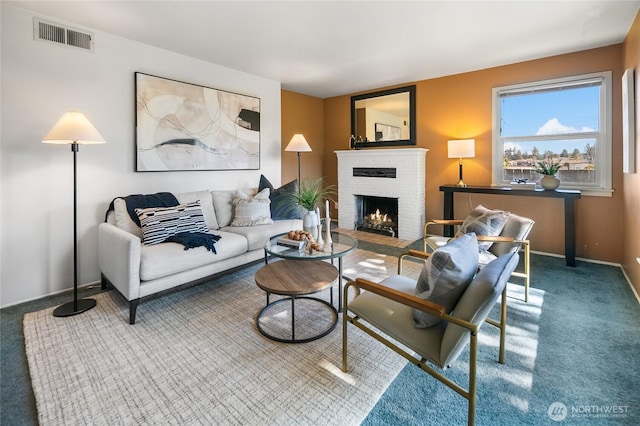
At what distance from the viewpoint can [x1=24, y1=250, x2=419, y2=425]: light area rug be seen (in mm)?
1529

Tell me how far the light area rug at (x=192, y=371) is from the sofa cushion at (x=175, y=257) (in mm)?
357

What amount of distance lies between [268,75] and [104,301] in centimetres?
357

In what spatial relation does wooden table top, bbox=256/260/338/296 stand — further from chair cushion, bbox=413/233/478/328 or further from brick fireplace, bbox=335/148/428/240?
brick fireplace, bbox=335/148/428/240

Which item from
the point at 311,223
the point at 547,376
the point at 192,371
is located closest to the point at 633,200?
the point at 547,376

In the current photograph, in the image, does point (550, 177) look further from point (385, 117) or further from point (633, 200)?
point (385, 117)

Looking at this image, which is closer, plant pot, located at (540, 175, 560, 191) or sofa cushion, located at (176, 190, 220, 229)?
sofa cushion, located at (176, 190, 220, 229)

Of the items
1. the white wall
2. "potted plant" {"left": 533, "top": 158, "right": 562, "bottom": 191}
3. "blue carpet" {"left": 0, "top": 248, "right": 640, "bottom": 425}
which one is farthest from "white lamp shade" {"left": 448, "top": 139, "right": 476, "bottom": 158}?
the white wall

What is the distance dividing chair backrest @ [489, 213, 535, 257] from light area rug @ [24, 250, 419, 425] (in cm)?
164

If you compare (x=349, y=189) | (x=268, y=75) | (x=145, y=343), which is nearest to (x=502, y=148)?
(x=349, y=189)

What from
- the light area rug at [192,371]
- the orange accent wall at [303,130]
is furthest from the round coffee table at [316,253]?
the orange accent wall at [303,130]

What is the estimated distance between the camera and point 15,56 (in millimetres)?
2637

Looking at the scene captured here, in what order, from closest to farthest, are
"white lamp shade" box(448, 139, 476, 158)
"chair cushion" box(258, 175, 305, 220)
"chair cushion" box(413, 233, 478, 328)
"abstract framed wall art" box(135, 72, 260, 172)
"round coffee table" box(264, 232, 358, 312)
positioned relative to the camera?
"chair cushion" box(413, 233, 478, 328) → "round coffee table" box(264, 232, 358, 312) → "abstract framed wall art" box(135, 72, 260, 172) → "chair cushion" box(258, 175, 305, 220) → "white lamp shade" box(448, 139, 476, 158)

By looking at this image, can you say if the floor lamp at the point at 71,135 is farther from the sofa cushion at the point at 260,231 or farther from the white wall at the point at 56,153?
the sofa cushion at the point at 260,231

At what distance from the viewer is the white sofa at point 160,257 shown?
2379 millimetres
